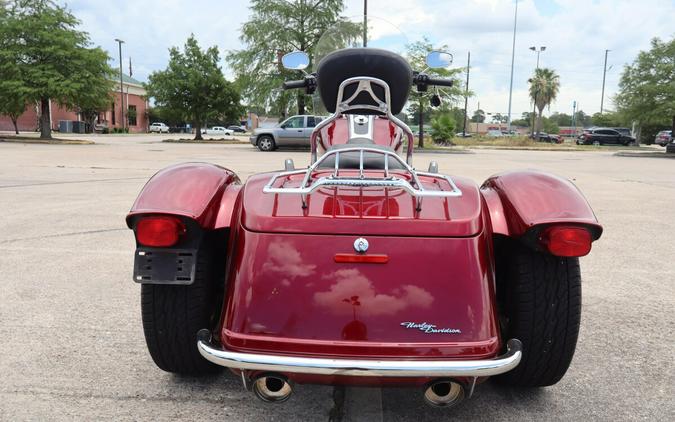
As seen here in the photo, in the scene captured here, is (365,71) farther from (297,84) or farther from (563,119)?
(563,119)

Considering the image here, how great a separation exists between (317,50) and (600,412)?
3182 mm

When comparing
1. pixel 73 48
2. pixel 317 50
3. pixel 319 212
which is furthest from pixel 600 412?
pixel 73 48

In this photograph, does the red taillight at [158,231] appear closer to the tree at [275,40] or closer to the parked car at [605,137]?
the tree at [275,40]

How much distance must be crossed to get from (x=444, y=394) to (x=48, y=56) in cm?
3074

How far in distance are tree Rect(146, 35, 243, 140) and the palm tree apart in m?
38.5

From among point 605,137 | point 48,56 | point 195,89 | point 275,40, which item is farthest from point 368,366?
point 605,137

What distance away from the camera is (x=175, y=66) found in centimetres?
3406

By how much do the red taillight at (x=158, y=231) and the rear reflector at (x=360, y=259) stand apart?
2.12 feet

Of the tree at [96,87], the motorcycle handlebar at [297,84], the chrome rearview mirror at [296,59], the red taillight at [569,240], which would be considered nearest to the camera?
the red taillight at [569,240]

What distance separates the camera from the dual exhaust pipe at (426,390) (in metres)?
1.79

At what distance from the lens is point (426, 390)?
1.79m

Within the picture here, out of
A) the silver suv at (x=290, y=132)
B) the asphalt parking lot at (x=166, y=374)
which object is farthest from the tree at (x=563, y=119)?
the asphalt parking lot at (x=166, y=374)

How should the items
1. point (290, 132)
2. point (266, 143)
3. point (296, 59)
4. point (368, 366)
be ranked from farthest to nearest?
point (266, 143) < point (290, 132) < point (296, 59) < point (368, 366)

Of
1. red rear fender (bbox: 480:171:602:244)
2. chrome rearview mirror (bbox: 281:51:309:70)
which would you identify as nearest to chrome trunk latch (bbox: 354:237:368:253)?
red rear fender (bbox: 480:171:602:244)
